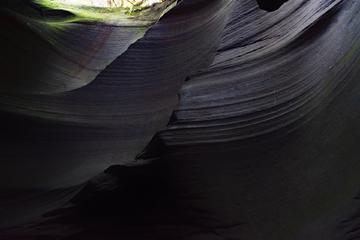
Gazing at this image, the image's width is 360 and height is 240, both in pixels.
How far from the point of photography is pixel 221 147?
89.8 inches

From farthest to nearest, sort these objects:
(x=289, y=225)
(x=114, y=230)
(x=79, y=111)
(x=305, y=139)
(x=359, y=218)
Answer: (x=79, y=111), (x=114, y=230), (x=305, y=139), (x=289, y=225), (x=359, y=218)

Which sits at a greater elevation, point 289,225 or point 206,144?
point 206,144

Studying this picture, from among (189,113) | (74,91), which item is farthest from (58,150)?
(189,113)

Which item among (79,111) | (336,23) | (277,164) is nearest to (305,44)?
(336,23)

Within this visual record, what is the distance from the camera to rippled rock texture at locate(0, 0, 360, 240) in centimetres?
207

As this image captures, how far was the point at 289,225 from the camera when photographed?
6.59 ft

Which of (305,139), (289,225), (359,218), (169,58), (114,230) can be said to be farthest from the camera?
(169,58)

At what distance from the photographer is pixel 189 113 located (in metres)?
2.44

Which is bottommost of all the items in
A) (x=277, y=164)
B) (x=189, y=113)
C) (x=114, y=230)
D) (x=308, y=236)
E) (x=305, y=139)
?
(x=308, y=236)

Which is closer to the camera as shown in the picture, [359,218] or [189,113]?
[359,218]

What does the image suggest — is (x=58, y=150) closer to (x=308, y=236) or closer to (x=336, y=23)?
(x=308, y=236)

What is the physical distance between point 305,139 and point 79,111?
8.83ft

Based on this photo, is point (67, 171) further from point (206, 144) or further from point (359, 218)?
point (359, 218)

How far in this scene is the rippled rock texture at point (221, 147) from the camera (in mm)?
2066
